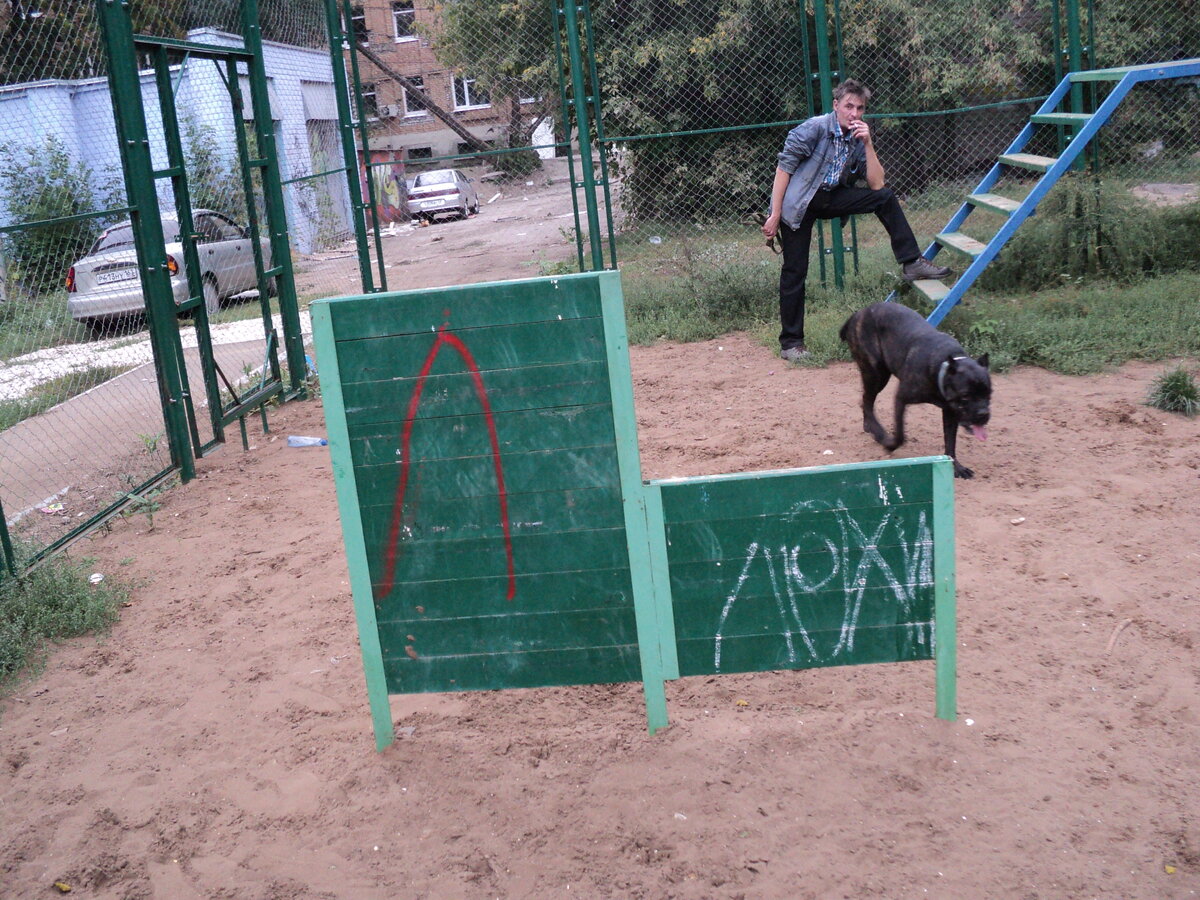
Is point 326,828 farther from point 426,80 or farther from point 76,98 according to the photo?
point 426,80

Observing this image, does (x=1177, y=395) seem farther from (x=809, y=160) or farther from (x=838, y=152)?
(x=809, y=160)

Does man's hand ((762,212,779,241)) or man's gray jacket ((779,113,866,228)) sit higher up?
man's gray jacket ((779,113,866,228))

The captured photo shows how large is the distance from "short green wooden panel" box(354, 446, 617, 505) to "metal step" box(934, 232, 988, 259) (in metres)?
5.04

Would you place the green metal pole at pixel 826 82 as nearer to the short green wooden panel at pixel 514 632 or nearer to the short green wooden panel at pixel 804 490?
the short green wooden panel at pixel 804 490

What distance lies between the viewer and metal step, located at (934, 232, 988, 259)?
7.77 meters

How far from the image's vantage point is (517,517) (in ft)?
11.4

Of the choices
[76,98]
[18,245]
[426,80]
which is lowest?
[18,245]

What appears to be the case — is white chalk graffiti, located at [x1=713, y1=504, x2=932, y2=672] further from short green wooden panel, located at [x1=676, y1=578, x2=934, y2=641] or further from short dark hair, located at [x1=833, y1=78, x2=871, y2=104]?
short dark hair, located at [x1=833, y1=78, x2=871, y2=104]

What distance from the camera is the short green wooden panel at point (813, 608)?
345 centimetres

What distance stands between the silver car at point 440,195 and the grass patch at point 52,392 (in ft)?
60.8

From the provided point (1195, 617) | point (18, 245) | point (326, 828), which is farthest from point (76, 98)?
point (1195, 617)

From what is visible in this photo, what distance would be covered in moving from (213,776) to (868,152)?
6.12 meters

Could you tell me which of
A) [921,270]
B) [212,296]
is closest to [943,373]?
[921,270]

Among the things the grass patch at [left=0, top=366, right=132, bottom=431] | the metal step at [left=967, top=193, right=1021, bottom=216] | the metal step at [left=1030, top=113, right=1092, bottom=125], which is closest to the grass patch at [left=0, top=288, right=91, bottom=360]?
the grass patch at [left=0, top=366, right=132, bottom=431]
